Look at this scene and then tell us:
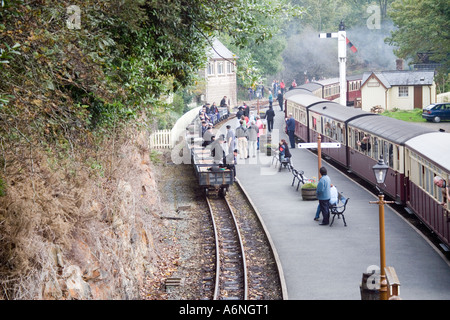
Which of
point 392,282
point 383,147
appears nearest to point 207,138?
point 383,147

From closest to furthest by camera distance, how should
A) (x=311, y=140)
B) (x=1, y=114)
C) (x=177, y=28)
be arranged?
1. (x=1, y=114)
2. (x=177, y=28)
3. (x=311, y=140)

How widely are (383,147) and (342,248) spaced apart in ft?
21.5

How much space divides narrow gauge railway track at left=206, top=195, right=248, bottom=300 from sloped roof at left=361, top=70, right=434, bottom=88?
1273 inches

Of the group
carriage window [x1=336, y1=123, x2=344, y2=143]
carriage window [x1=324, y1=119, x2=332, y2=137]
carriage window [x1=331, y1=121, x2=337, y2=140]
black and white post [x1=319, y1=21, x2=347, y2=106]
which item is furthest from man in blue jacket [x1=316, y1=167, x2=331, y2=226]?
black and white post [x1=319, y1=21, x2=347, y2=106]

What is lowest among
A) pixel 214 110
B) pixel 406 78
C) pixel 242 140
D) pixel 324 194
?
pixel 324 194

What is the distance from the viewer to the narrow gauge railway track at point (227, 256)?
47.0 feet

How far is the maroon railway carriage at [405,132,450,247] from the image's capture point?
15.5 metres

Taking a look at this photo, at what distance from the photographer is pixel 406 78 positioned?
52.0 m

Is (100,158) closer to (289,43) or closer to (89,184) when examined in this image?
(89,184)

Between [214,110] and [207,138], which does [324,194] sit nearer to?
[207,138]

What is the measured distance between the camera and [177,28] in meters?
15.9
